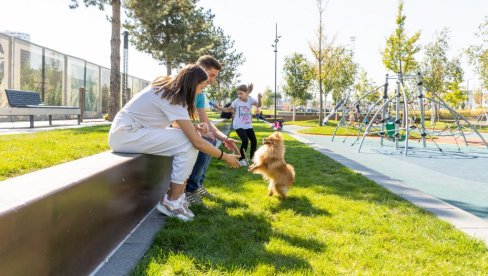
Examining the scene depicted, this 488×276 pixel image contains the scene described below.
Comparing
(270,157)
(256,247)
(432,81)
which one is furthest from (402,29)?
(256,247)

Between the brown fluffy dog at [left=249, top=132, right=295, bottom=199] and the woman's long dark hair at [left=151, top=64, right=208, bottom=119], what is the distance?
1679 millimetres

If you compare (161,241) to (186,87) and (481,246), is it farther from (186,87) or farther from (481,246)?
(481,246)

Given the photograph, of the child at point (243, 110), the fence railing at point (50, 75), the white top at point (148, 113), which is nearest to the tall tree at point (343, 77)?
the fence railing at point (50, 75)

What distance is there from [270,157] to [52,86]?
60.4 feet

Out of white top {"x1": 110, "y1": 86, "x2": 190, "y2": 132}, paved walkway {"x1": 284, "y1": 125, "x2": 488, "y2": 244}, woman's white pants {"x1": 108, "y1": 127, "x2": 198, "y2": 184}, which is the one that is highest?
white top {"x1": 110, "y1": 86, "x2": 190, "y2": 132}

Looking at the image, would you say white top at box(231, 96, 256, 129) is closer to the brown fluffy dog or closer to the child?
the child

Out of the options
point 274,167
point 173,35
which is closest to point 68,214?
point 274,167

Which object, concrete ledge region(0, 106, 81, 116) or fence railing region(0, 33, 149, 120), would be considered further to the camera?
fence railing region(0, 33, 149, 120)

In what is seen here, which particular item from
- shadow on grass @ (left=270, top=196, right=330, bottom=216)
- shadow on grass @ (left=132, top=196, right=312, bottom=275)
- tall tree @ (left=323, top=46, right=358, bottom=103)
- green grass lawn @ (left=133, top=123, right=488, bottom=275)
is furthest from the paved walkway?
tall tree @ (left=323, top=46, right=358, bottom=103)

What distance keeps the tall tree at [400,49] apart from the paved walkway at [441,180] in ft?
72.2

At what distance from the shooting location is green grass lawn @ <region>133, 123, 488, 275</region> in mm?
2893

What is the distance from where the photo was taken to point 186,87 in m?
A: 3.71

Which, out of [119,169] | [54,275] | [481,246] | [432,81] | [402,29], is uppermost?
[402,29]

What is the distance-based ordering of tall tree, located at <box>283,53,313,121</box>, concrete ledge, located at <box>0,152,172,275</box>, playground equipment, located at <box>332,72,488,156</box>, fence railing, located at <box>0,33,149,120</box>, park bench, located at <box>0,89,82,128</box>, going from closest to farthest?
concrete ledge, located at <box>0,152,172,275</box>, park bench, located at <box>0,89,82,128</box>, playground equipment, located at <box>332,72,488,156</box>, fence railing, located at <box>0,33,149,120</box>, tall tree, located at <box>283,53,313,121</box>
